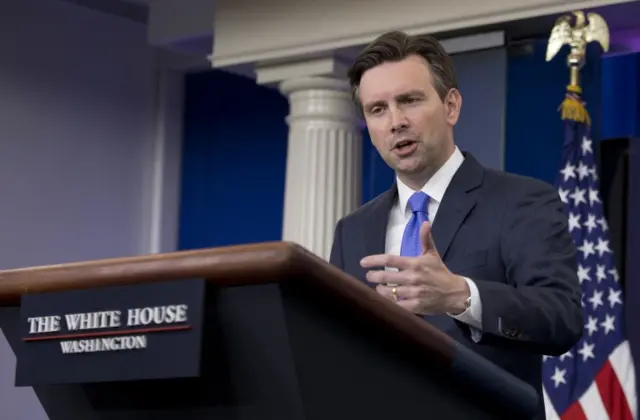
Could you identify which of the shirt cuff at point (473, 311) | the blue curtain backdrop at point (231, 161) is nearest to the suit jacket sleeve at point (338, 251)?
the shirt cuff at point (473, 311)

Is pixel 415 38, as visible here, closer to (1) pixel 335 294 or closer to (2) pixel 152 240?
(1) pixel 335 294

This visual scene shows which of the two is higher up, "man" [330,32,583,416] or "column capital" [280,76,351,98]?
"column capital" [280,76,351,98]

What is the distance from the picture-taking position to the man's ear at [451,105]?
1951mm

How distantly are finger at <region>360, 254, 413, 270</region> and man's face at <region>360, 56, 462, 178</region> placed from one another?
0.47m

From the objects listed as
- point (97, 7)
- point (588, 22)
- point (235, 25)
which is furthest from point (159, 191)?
point (588, 22)

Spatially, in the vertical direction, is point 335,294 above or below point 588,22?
below

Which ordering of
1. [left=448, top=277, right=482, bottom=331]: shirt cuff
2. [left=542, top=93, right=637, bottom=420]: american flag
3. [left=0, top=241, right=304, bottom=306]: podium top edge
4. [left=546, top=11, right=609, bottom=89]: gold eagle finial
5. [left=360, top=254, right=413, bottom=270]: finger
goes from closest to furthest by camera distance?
1. [left=0, top=241, right=304, bottom=306]: podium top edge
2. [left=360, top=254, right=413, bottom=270]: finger
3. [left=448, top=277, right=482, bottom=331]: shirt cuff
4. [left=542, top=93, right=637, bottom=420]: american flag
5. [left=546, top=11, right=609, bottom=89]: gold eagle finial

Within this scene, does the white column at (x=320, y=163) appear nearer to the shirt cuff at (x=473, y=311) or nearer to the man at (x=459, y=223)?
the man at (x=459, y=223)

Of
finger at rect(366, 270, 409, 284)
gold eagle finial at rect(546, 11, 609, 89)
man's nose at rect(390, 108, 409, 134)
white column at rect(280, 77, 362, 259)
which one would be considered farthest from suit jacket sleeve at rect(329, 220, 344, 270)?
white column at rect(280, 77, 362, 259)

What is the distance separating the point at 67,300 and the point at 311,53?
435cm

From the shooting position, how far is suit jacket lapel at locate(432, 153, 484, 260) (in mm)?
1835

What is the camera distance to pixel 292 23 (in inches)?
220

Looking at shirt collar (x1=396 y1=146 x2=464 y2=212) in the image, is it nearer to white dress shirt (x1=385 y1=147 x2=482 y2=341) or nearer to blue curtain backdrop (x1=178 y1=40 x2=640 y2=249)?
white dress shirt (x1=385 y1=147 x2=482 y2=341)

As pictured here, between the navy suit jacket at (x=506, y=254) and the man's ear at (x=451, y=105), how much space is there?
7cm
